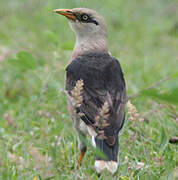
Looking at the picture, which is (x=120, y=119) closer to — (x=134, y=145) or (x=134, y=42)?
(x=134, y=145)

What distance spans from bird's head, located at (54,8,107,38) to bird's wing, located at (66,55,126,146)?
50cm

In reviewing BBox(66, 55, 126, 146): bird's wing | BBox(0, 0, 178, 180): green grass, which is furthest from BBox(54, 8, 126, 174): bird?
BBox(0, 0, 178, 180): green grass

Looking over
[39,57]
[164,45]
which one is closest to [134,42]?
[164,45]

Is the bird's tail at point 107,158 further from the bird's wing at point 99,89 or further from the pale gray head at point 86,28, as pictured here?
the pale gray head at point 86,28

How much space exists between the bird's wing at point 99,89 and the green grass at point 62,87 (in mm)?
204

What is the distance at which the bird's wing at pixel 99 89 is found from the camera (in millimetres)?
4313

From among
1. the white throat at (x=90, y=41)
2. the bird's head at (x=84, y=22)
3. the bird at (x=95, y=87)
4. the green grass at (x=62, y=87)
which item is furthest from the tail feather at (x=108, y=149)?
the bird's head at (x=84, y=22)

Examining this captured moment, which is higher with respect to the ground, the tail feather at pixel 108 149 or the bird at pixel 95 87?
the bird at pixel 95 87

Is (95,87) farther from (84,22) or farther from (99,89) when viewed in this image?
(84,22)

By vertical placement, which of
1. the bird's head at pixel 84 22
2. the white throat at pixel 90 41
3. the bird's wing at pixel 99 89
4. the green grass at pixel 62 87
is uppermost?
the bird's head at pixel 84 22

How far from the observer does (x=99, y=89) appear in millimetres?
4660

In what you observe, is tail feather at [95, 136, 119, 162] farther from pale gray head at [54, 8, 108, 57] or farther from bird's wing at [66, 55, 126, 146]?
pale gray head at [54, 8, 108, 57]

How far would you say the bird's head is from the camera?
19.1 feet

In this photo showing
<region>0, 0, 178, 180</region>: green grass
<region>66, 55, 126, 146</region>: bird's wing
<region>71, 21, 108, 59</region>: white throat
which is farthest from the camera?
<region>71, 21, 108, 59</region>: white throat
